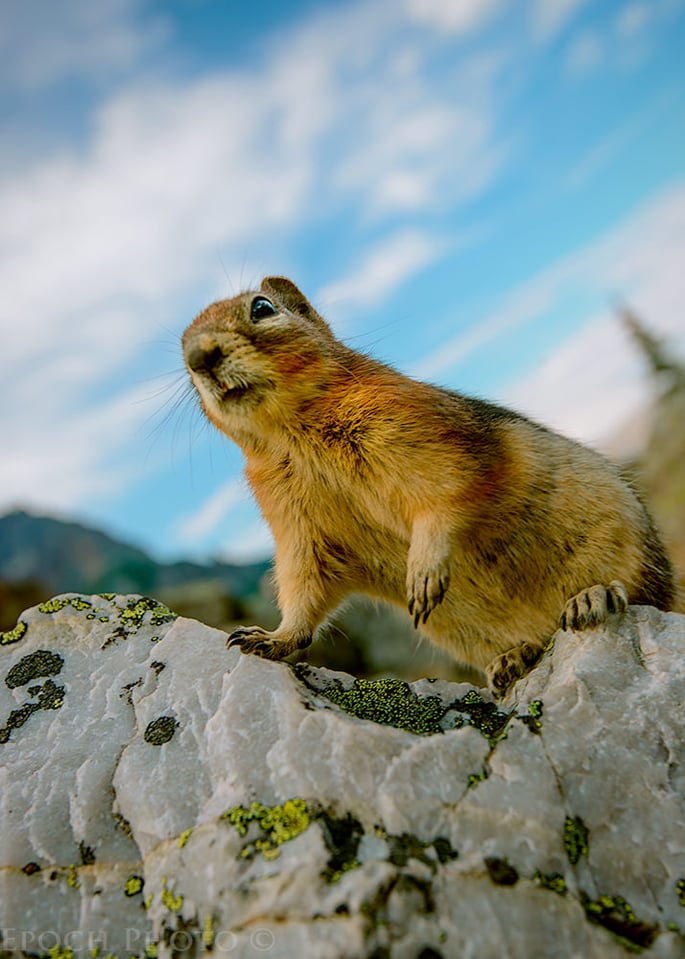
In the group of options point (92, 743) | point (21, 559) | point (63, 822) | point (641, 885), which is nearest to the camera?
point (641, 885)

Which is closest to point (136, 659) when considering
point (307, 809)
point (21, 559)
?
point (307, 809)

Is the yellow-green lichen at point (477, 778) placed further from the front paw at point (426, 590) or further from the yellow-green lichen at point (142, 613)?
the yellow-green lichen at point (142, 613)

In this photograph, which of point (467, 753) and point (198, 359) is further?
point (198, 359)

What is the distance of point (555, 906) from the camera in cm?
303

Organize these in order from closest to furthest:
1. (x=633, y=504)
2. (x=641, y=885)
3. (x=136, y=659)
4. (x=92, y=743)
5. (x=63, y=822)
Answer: (x=641, y=885), (x=63, y=822), (x=92, y=743), (x=136, y=659), (x=633, y=504)

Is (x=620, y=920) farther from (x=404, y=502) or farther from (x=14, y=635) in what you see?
(x=14, y=635)

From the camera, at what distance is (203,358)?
209 inches

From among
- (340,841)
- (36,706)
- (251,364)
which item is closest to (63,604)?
(36,706)

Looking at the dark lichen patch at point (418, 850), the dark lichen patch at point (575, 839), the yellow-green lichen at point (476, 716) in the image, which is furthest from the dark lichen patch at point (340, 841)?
the yellow-green lichen at point (476, 716)

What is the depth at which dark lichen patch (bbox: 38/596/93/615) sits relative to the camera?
5.48 m

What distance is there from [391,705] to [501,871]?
1.54m

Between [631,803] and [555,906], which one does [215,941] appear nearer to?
[555,906]

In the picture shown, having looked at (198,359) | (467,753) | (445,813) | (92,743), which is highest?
(198,359)

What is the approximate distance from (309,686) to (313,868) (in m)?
1.66
